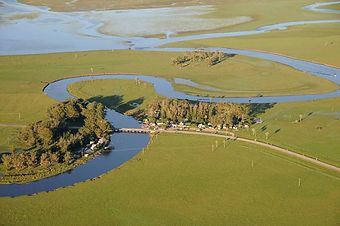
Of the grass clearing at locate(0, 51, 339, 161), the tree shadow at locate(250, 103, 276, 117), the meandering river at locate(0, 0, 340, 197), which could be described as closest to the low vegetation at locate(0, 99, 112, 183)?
the meandering river at locate(0, 0, 340, 197)

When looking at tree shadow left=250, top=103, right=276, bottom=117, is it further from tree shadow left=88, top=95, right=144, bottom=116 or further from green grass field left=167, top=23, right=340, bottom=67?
green grass field left=167, top=23, right=340, bottom=67

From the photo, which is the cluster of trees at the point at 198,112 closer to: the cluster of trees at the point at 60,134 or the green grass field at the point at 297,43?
the cluster of trees at the point at 60,134

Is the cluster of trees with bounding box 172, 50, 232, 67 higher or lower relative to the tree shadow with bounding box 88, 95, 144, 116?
higher

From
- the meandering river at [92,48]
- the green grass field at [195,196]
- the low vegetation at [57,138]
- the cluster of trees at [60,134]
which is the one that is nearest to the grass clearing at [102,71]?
the meandering river at [92,48]

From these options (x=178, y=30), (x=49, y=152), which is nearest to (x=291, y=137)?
(x=49, y=152)

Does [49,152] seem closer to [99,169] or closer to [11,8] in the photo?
[99,169]

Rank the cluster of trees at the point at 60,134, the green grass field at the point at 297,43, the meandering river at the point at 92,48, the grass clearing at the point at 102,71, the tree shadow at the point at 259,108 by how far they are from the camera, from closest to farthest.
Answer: the meandering river at the point at 92,48 < the cluster of trees at the point at 60,134 < the tree shadow at the point at 259,108 < the grass clearing at the point at 102,71 < the green grass field at the point at 297,43

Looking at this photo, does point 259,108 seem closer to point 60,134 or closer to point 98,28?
point 60,134
